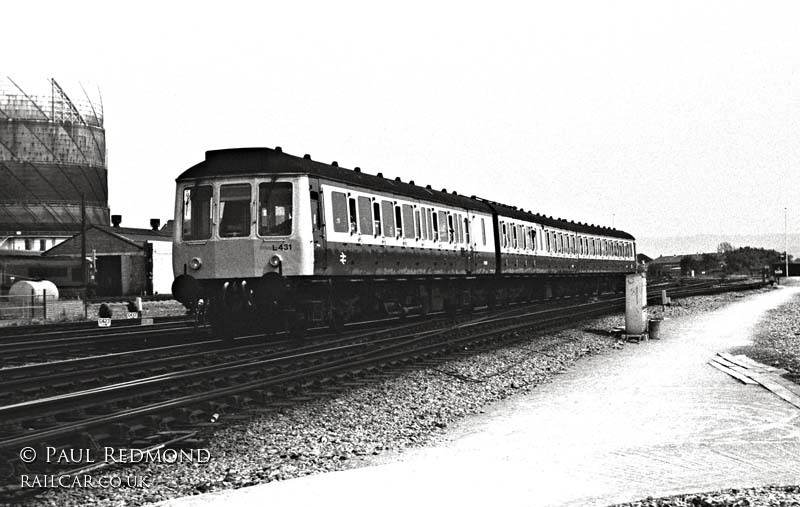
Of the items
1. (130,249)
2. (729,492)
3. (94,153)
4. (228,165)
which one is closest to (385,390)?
(729,492)

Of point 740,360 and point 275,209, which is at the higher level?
point 275,209

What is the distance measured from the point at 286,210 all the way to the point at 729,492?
12.5 m

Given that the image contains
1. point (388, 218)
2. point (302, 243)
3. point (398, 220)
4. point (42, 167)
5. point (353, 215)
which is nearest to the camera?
point (302, 243)

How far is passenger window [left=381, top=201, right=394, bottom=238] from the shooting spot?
2223cm

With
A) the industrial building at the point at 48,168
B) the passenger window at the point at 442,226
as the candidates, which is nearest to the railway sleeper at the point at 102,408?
the passenger window at the point at 442,226

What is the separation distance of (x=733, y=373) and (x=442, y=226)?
1253cm

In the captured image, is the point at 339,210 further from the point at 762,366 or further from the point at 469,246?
the point at 469,246

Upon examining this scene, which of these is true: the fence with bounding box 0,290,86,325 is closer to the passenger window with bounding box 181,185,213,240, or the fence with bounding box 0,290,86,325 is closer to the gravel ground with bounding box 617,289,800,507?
the passenger window with bounding box 181,185,213,240

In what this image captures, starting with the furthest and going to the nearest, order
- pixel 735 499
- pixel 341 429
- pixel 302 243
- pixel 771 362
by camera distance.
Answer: pixel 302 243 → pixel 771 362 → pixel 341 429 → pixel 735 499

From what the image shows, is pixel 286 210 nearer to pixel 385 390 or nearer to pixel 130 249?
pixel 385 390

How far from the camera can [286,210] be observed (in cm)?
1828

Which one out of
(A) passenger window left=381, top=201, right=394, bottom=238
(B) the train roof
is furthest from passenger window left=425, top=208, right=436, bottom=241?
(A) passenger window left=381, top=201, right=394, bottom=238

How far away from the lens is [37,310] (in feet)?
126

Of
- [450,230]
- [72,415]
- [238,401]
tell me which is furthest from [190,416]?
[450,230]
